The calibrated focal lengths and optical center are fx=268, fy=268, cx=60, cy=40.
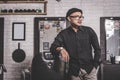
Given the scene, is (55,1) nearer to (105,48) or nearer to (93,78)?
(105,48)

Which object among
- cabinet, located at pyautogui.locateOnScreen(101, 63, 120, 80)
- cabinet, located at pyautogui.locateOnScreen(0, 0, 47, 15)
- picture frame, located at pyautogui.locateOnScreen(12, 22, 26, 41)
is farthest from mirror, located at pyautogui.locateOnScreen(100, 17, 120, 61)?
picture frame, located at pyautogui.locateOnScreen(12, 22, 26, 41)

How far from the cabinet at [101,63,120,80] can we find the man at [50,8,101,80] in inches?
101

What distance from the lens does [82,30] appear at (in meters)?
2.62

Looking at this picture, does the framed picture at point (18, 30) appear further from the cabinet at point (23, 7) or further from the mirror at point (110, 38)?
the mirror at point (110, 38)

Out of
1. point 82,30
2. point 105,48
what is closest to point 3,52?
point 105,48

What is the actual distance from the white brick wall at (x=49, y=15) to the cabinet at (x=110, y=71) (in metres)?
0.88

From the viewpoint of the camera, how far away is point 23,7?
5730mm

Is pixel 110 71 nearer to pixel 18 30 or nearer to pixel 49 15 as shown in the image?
pixel 49 15

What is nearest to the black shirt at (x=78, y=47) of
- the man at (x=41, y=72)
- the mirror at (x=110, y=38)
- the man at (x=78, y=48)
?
the man at (x=78, y=48)

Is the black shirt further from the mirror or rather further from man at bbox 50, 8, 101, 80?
the mirror

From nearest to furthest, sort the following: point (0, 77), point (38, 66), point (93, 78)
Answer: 1. point (93, 78)
2. point (38, 66)
3. point (0, 77)

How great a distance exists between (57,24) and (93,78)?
10.7 feet

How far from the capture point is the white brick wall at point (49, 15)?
5.67 meters

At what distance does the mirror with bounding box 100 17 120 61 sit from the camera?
5617 mm
